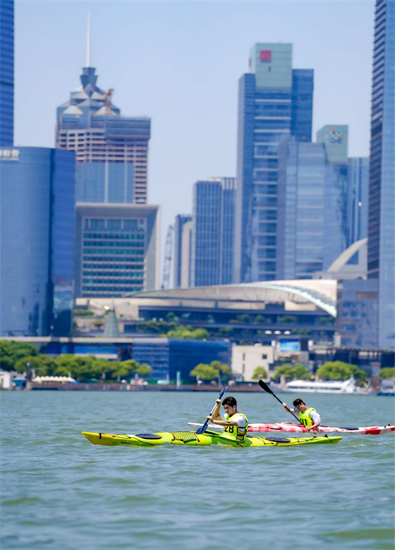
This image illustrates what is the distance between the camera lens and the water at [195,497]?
96.9ft

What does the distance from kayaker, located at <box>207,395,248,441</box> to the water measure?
0.88m

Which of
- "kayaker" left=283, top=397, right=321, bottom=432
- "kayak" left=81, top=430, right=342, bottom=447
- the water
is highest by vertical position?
"kayaker" left=283, top=397, right=321, bottom=432

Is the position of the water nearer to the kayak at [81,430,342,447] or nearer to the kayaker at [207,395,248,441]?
the kayak at [81,430,342,447]

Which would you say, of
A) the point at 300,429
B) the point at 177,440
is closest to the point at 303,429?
the point at 300,429

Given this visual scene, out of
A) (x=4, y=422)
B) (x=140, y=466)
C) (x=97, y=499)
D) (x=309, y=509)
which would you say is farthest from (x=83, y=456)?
(x=4, y=422)

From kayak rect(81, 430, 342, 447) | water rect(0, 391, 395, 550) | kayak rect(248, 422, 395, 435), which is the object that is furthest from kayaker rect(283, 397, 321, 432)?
kayak rect(81, 430, 342, 447)

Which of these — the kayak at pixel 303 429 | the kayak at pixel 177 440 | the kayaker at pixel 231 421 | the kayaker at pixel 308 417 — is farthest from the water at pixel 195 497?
the kayak at pixel 303 429

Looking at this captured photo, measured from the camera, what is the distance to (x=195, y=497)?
117ft

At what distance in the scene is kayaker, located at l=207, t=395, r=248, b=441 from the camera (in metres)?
48.1

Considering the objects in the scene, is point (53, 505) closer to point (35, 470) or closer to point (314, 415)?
point (35, 470)

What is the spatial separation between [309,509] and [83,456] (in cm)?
1582

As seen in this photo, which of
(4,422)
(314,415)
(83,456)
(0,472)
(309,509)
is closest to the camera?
(309,509)

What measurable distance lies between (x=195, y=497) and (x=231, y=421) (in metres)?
12.8

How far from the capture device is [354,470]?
4397cm
